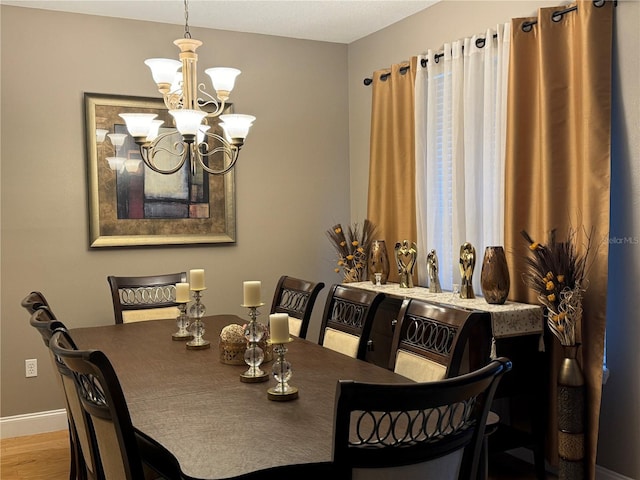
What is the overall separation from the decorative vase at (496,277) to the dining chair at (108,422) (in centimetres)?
196

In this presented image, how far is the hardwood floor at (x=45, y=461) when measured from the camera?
353 cm

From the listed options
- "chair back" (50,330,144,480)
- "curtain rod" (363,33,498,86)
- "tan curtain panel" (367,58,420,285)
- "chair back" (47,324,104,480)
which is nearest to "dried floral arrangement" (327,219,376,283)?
"tan curtain panel" (367,58,420,285)

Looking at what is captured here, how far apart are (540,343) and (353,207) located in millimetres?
2318

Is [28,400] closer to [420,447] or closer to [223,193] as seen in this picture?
[223,193]

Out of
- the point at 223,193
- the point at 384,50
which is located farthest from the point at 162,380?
the point at 384,50

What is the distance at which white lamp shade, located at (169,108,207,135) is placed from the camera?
105 inches

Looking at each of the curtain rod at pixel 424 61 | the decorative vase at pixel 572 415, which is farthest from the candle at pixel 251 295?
the curtain rod at pixel 424 61

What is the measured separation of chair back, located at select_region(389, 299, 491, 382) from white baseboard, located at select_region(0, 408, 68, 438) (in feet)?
8.77

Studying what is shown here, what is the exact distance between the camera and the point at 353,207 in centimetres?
527

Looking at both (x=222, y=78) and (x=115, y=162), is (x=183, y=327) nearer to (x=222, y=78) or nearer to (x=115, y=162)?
(x=222, y=78)

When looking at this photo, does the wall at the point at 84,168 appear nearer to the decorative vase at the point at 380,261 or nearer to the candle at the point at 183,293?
the decorative vase at the point at 380,261

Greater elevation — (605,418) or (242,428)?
(242,428)

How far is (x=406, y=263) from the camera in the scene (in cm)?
416

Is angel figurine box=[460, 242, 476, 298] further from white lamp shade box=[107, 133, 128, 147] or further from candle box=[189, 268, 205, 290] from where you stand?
white lamp shade box=[107, 133, 128, 147]
